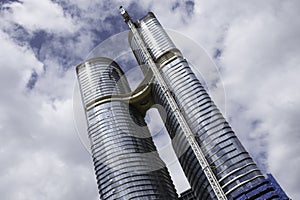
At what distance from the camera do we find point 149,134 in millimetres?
160750

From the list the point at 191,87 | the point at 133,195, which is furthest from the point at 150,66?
the point at 133,195

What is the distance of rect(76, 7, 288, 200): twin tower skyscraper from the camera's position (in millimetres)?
111006

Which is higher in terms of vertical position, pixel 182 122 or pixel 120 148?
pixel 120 148

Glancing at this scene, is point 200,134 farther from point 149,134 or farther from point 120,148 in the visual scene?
point 149,134

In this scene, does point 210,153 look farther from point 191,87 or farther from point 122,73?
point 122,73

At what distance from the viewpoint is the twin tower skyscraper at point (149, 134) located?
111 metres

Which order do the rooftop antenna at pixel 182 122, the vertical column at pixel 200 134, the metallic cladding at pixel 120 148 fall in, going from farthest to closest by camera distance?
the metallic cladding at pixel 120 148 → the rooftop antenna at pixel 182 122 → the vertical column at pixel 200 134

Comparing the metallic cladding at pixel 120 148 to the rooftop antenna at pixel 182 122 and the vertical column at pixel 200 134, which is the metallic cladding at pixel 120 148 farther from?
the rooftop antenna at pixel 182 122

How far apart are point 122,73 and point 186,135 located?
75.6 meters

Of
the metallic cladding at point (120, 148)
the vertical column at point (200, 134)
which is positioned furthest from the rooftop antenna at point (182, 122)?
the metallic cladding at point (120, 148)

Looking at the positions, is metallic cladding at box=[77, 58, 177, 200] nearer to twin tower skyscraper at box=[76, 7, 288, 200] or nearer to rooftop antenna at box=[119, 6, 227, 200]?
twin tower skyscraper at box=[76, 7, 288, 200]

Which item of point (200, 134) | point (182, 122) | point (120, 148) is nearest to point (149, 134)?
point (120, 148)

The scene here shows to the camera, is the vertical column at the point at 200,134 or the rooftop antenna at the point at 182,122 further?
the rooftop antenna at the point at 182,122

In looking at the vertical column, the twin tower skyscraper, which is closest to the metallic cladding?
the twin tower skyscraper
